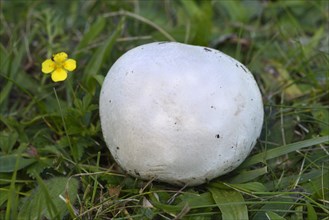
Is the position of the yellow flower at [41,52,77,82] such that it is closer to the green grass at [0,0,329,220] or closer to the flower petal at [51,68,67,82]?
the flower petal at [51,68,67,82]

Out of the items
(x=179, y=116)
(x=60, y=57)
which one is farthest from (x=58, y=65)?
(x=179, y=116)

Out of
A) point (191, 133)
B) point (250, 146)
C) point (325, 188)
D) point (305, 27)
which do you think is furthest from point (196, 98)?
point (305, 27)

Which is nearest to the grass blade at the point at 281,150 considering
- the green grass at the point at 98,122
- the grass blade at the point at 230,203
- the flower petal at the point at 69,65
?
the green grass at the point at 98,122

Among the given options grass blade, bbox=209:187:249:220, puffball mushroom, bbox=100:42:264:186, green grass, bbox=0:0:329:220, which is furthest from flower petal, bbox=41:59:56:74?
grass blade, bbox=209:187:249:220

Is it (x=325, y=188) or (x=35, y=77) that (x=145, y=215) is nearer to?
(x=325, y=188)

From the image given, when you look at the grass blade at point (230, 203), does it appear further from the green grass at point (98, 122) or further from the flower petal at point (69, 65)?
the flower petal at point (69, 65)

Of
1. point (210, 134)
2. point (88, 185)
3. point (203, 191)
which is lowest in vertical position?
point (203, 191)

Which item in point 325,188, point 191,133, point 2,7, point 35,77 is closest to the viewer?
point 191,133
